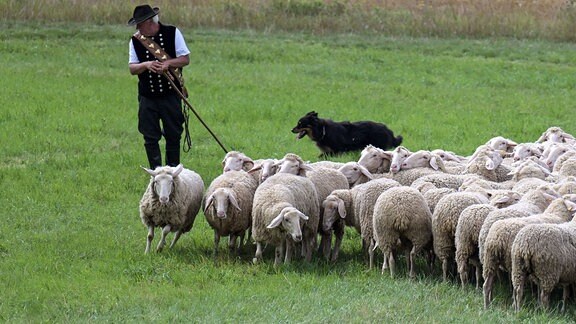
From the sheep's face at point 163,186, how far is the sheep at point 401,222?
7.39ft

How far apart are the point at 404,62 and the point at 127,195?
12498 millimetres

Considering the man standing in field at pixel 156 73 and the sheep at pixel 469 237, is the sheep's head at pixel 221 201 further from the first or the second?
the man standing in field at pixel 156 73

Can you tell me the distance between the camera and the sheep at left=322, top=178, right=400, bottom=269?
11469 mm

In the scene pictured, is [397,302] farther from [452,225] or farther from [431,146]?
[431,146]

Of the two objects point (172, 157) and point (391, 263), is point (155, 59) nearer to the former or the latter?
point (172, 157)

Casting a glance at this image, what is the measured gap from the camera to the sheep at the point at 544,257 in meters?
9.18

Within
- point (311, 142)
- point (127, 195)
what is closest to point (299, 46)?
point (311, 142)

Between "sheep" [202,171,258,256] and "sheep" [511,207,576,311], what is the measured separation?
325 cm

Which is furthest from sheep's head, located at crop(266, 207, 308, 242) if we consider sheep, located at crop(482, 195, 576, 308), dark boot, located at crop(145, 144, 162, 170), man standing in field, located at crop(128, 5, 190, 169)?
dark boot, located at crop(145, 144, 162, 170)

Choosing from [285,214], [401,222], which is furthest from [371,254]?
[285,214]

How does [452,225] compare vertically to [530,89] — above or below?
above

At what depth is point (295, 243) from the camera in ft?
38.1

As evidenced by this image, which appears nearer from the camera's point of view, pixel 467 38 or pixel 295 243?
pixel 295 243

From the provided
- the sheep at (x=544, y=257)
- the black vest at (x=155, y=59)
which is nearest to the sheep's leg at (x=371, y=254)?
the sheep at (x=544, y=257)
